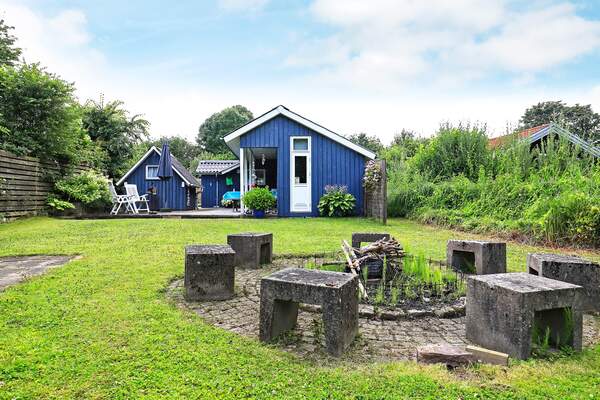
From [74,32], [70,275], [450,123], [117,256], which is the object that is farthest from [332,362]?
[450,123]

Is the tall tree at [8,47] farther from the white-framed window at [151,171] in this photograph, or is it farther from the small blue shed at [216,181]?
the small blue shed at [216,181]

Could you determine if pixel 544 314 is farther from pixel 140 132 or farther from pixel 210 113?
pixel 210 113

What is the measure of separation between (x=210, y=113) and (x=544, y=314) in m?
50.9

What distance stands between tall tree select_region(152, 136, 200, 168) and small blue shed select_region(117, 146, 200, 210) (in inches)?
1126

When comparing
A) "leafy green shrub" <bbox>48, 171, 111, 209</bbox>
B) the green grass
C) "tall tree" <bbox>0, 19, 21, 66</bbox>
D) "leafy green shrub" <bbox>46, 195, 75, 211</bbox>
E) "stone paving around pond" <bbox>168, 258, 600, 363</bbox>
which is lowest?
"stone paving around pond" <bbox>168, 258, 600, 363</bbox>

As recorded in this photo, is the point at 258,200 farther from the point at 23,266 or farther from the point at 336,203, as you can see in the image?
the point at 23,266

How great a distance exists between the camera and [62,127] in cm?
1204

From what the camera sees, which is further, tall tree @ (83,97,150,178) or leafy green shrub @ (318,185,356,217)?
tall tree @ (83,97,150,178)

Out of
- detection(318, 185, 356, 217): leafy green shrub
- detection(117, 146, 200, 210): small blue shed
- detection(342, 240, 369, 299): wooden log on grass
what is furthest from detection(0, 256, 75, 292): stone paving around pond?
detection(117, 146, 200, 210): small blue shed

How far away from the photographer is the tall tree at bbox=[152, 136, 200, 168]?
161 ft

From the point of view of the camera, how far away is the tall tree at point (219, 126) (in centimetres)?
4712

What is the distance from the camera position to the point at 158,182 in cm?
2008

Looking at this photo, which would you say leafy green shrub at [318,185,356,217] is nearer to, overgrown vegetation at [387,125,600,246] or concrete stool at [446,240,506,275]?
overgrown vegetation at [387,125,600,246]

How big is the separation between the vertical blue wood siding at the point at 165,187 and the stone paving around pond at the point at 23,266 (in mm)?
14881
